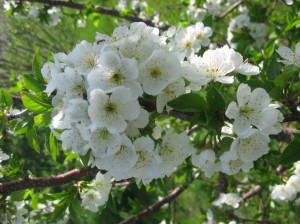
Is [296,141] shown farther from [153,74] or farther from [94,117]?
[94,117]

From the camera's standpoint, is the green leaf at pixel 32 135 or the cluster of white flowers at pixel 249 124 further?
the green leaf at pixel 32 135

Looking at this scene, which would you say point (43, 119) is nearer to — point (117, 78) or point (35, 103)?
point (35, 103)

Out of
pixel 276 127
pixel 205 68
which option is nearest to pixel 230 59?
pixel 205 68

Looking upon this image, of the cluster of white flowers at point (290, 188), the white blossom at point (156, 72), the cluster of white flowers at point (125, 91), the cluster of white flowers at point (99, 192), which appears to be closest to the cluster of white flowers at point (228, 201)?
the cluster of white flowers at point (290, 188)

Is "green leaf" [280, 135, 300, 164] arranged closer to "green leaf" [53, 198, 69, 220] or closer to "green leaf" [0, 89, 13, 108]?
"green leaf" [53, 198, 69, 220]

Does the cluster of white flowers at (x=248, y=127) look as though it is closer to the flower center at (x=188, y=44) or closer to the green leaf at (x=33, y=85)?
the green leaf at (x=33, y=85)

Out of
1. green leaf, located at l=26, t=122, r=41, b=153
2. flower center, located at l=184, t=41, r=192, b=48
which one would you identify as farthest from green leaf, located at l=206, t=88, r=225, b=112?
flower center, located at l=184, t=41, r=192, b=48

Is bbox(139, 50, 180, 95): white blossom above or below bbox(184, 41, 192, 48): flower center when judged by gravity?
above
